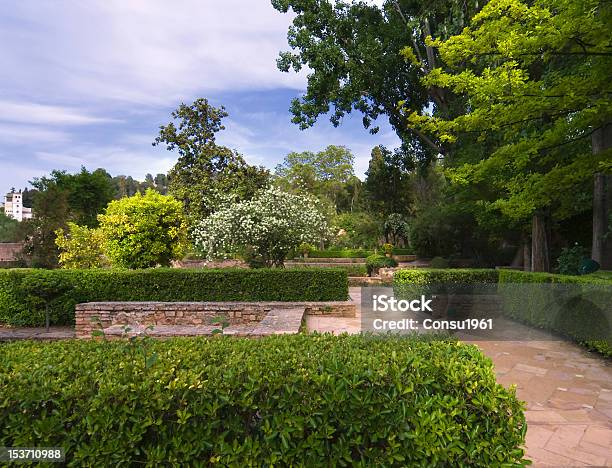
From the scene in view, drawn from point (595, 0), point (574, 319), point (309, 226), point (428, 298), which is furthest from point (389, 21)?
point (574, 319)

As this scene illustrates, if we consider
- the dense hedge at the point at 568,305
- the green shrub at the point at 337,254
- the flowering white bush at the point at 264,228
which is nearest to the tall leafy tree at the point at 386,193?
the green shrub at the point at 337,254

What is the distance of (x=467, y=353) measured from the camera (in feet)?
8.47

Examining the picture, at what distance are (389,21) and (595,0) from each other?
485 inches

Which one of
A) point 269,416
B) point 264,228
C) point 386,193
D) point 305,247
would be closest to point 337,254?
point 305,247

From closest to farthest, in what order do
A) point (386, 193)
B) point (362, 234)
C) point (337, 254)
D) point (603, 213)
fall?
1. point (603, 213)
2. point (337, 254)
3. point (362, 234)
4. point (386, 193)

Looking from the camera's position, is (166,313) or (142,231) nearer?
(166,313)

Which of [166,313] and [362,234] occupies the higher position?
[362,234]

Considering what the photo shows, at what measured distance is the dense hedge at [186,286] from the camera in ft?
29.8

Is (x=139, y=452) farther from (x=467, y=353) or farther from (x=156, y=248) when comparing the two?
(x=156, y=248)

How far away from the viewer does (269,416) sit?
82.4 inches

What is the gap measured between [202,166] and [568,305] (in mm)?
25014

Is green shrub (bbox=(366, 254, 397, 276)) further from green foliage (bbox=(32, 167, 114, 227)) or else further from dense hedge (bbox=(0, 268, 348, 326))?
green foliage (bbox=(32, 167, 114, 227))

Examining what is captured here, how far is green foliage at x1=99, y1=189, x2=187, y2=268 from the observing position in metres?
12.7

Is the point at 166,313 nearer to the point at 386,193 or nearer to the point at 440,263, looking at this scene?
the point at 440,263
